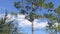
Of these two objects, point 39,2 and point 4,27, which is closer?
point 4,27

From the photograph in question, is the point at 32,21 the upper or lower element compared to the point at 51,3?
lower

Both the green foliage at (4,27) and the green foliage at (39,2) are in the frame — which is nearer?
the green foliage at (4,27)

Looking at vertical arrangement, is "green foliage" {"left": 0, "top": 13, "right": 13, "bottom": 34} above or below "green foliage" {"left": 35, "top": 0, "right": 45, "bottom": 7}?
below

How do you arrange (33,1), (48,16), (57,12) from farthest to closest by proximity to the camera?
(57,12)
(48,16)
(33,1)

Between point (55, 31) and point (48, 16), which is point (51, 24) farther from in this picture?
point (48, 16)

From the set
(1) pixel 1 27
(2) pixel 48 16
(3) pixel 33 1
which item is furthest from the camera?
(2) pixel 48 16

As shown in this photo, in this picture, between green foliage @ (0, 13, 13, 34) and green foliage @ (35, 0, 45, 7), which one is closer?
green foliage @ (0, 13, 13, 34)

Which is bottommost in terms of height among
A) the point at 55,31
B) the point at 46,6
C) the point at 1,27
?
the point at 55,31

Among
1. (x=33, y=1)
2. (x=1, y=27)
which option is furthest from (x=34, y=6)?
(x=1, y=27)

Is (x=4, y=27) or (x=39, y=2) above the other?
(x=39, y=2)

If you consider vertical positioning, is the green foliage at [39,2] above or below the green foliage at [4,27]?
above

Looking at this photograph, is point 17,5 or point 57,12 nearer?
point 17,5

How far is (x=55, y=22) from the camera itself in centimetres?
3425

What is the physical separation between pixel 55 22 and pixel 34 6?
8.48m
